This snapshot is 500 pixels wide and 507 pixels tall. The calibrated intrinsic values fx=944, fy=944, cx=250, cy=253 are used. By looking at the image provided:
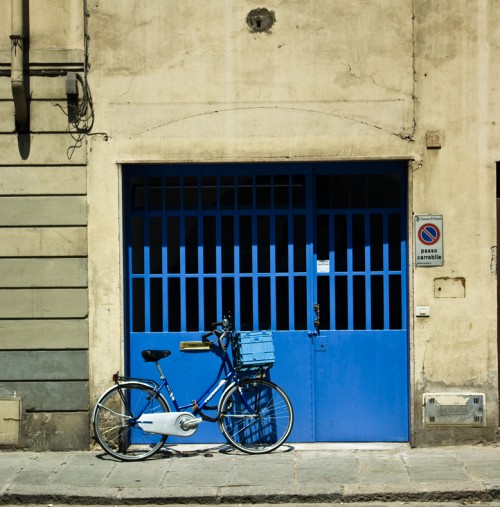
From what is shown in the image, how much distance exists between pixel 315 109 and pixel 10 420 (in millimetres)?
4422

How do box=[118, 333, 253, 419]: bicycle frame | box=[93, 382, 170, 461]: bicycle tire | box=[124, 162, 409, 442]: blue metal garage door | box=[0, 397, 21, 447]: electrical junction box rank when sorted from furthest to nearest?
box=[124, 162, 409, 442]: blue metal garage door, box=[0, 397, 21, 447]: electrical junction box, box=[118, 333, 253, 419]: bicycle frame, box=[93, 382, 170, 461]: bicycle tire

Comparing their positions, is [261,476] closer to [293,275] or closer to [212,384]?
[212,384]

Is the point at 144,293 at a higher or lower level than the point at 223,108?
lower

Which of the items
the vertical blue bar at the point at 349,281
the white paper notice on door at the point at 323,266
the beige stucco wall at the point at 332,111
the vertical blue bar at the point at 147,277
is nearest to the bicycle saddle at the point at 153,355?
the beige stucco wall at the point at 332,111

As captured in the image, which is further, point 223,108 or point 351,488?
point 223,108

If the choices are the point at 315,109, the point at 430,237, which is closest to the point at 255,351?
the point at 430,237

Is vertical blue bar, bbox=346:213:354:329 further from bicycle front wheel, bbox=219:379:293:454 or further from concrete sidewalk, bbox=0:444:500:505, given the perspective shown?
concrete sidewalk, bbox=0:444:500:505

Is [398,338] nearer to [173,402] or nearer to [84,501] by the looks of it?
[173,402]

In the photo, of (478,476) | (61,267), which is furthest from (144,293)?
Answer: (478,476)

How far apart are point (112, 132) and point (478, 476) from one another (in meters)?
4.86

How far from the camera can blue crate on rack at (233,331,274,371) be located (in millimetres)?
9352

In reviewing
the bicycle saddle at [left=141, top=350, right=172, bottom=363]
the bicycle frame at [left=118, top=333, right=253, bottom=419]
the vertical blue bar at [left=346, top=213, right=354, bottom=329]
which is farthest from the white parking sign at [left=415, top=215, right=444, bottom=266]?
the bicycle saddle at [left=141, top=350, right=172, bottom=363]

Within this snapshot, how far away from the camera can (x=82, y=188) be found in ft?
31.5

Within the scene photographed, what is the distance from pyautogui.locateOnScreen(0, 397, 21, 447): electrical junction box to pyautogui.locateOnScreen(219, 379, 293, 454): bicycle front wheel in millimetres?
2074
